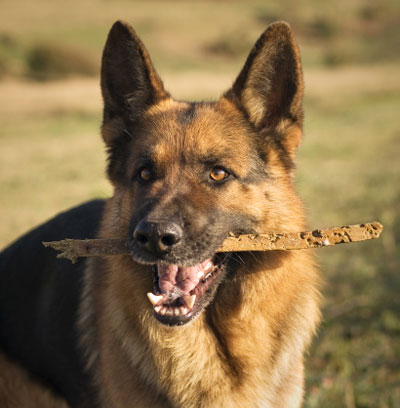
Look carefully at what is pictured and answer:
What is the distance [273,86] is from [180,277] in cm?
136

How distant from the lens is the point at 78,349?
3.18m

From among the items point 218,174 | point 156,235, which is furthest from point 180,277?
point 218,174

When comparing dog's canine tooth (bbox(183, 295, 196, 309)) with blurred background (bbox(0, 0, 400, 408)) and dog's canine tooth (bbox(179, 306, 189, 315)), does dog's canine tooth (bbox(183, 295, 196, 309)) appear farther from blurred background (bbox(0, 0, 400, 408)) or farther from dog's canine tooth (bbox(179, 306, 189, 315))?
blurred background (bbox(0, 0, 400, 408))

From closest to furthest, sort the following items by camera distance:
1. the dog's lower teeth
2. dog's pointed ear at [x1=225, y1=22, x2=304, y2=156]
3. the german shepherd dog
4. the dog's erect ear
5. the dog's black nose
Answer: the dog's black nose
the dog's lower teeth
the german shepherd dog
dog's pointed ear at [x1=225, y1=22, x2=304, y2=156]
the dog's erect ear

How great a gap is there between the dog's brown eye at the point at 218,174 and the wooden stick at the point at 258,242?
0.42 metres

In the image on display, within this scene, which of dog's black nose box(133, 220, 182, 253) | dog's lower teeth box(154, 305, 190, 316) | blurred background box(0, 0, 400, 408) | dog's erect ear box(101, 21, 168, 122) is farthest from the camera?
blurred background box(0, 0, 400, 408)

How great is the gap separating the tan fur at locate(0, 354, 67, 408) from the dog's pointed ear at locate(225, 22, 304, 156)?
86.3 inches

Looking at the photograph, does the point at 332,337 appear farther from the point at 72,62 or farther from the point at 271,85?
the point at 72,62

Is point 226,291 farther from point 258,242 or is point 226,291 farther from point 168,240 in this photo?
point 168,240

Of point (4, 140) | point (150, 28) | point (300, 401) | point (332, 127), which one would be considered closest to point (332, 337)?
point (300, 401)

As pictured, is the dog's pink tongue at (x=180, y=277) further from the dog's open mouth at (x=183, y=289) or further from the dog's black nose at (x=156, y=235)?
the dog's black nose at (x=156, y=235)

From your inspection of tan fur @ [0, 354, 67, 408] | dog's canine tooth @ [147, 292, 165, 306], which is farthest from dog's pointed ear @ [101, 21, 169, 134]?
tan fur @ [0, 354, 67, 408]

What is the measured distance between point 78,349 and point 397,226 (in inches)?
218

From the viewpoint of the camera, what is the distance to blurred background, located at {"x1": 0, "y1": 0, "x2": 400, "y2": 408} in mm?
4582
